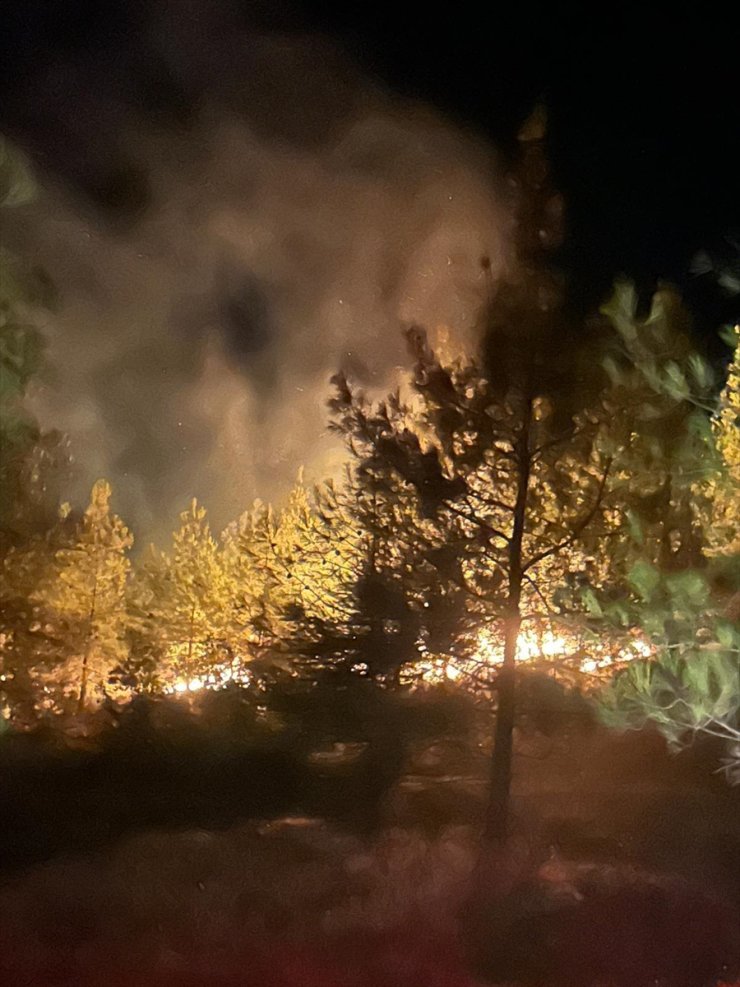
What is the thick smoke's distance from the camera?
5.20 meters

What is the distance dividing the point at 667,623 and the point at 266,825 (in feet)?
7.79

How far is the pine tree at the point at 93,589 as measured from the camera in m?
5.55

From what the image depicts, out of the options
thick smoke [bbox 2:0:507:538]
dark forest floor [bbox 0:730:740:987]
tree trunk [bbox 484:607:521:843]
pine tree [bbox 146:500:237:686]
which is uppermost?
thick smoke [bbox 2:0:507:538]

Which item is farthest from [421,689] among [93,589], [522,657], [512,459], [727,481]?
[93,589]

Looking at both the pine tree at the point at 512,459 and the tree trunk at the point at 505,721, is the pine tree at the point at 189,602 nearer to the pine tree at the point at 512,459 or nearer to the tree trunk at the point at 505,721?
the pine tree at the point at 512,459

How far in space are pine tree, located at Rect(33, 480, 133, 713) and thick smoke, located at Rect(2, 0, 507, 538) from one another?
0.66 feet

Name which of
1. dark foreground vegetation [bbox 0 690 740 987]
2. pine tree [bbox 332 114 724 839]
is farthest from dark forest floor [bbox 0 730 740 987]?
pine tree [bbox 332 114 724 839]

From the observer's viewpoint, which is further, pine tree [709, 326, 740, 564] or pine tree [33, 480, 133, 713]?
pine tree [33, 480, 133, 713]

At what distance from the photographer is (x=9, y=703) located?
5078 mm

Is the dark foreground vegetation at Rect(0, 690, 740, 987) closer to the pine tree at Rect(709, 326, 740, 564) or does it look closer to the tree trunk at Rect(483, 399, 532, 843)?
the tree trunk at Rect(483, 399, 532, 843)

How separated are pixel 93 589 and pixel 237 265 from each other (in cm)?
234

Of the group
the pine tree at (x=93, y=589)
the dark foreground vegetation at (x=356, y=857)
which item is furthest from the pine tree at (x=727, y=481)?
the pine tree at (x=93, y=589)

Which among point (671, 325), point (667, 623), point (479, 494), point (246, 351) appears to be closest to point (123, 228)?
point (246, 351)

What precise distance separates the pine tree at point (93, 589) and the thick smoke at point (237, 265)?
0.20 meters
